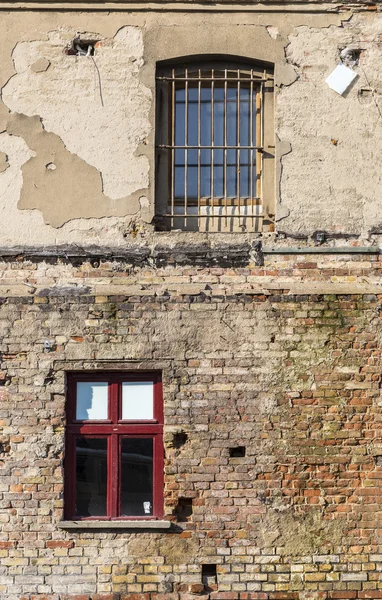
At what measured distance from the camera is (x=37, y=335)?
7.51 meters

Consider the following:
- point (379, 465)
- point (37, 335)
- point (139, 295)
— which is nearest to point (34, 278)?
point (37, 335)

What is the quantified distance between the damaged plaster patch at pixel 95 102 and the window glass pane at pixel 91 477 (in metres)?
2.21

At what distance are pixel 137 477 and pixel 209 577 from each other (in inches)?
43.7

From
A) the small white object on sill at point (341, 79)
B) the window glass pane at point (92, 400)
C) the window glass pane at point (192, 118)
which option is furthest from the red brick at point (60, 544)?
the small white object on sill at point (341, 79)

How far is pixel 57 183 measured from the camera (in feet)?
25.3

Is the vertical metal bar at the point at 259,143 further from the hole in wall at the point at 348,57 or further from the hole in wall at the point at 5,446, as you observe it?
the hole in wall at the point at 5,446

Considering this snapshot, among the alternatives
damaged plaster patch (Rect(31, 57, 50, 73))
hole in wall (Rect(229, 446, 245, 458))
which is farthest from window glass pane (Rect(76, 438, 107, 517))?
damaged plaster patch (Rect(31, 57, 50, 73))

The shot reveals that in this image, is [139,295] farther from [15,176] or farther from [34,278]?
[15,176]

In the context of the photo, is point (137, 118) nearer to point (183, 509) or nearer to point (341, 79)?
point (341, 79)

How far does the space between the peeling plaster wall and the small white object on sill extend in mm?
61

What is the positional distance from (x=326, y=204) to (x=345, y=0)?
6.86 ft

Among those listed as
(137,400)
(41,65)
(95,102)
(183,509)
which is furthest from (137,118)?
(183,509)

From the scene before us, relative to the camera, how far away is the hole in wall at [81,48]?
7910 millimetres

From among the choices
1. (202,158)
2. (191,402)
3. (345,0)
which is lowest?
(191,402)
